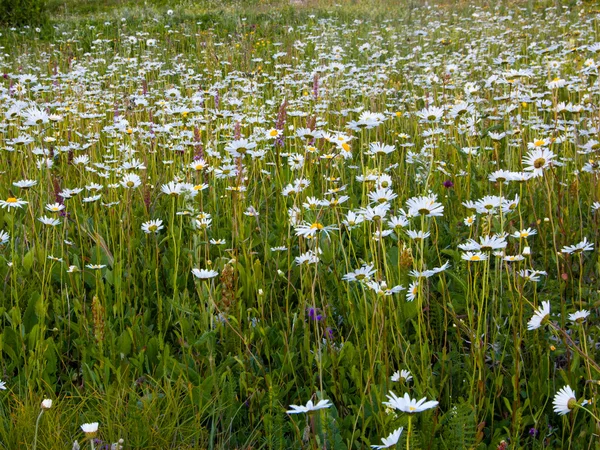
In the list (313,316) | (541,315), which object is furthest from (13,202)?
(541,315)

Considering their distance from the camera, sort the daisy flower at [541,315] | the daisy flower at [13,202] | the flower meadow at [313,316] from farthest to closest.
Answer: the daisy flower at [13,202], the flower meadow at [313,316], the daisy flower at [541,315]

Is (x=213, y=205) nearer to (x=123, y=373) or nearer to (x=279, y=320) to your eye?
(x=279, y=320)

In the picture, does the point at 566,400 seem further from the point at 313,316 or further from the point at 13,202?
the point at 13,202

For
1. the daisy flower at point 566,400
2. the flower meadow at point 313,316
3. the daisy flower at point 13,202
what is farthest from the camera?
the daisy flower at point 13,202

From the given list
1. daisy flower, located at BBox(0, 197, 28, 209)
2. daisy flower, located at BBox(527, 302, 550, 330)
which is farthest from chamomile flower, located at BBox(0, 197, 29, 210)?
daisy flower, located at BBox(527, 302, 550, 330)

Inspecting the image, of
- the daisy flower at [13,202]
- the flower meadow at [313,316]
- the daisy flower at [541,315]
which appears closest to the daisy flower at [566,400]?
the flower meadow at [313,316]

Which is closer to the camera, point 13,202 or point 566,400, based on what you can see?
point 566,400

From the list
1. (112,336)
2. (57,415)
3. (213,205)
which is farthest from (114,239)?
(57,415)

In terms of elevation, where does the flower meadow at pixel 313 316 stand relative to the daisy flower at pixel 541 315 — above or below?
below

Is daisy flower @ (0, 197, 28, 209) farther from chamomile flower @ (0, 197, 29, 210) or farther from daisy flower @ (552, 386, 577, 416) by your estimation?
daisy flower @ (552, 386, 577, 416)

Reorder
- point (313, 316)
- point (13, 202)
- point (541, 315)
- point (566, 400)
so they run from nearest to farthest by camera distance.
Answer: point (566, 400), point (541, 315), point (313, 316), point (13, 202)

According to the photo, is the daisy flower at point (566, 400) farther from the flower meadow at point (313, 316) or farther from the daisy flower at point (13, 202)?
the daisy flower at point (13, 202)

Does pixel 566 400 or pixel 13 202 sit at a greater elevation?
pixel 13 202

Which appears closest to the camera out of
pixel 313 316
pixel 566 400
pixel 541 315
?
pixel 566 400
